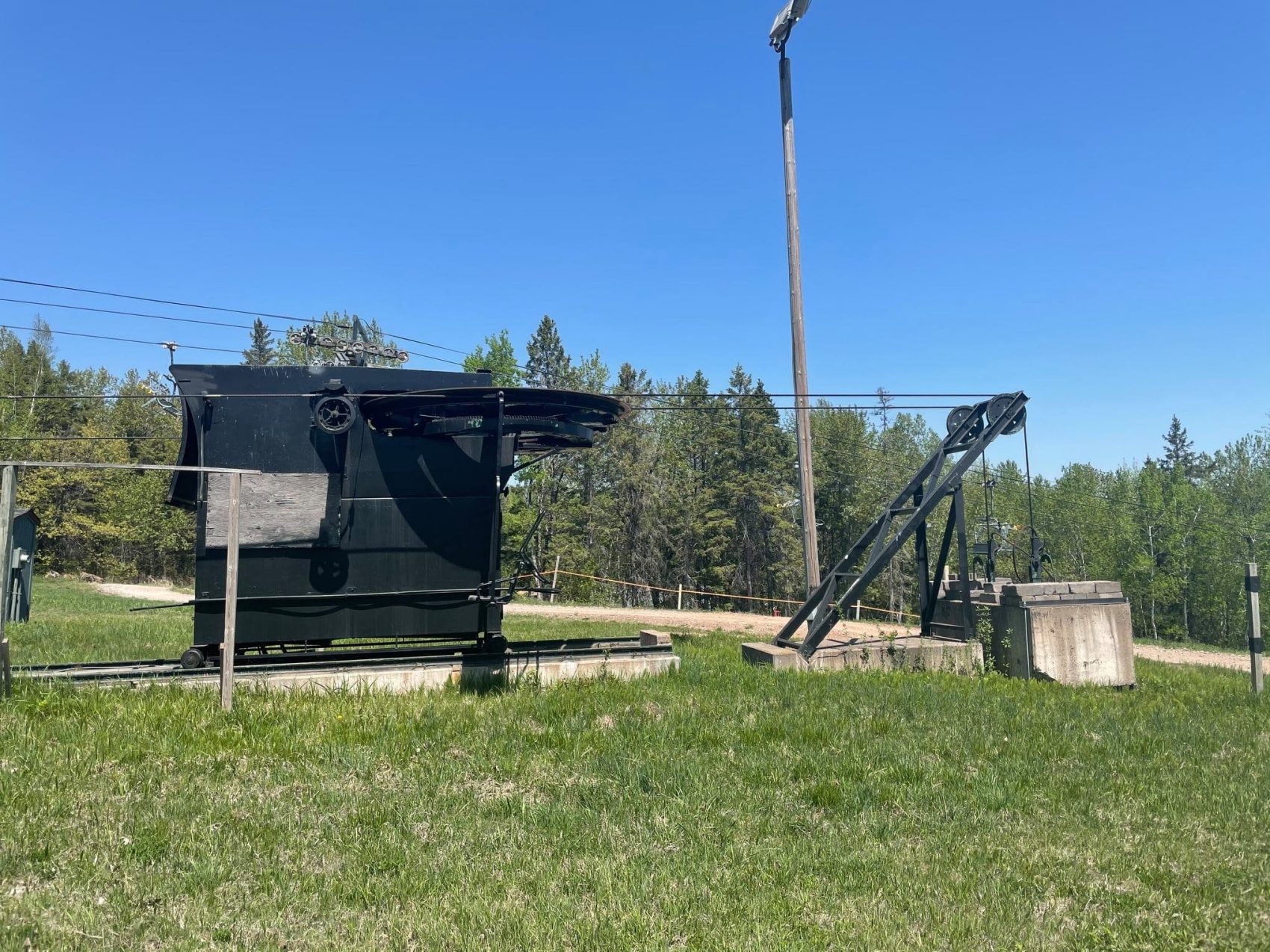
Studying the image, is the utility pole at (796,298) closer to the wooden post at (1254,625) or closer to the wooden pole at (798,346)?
the wooden pole at (798,346)

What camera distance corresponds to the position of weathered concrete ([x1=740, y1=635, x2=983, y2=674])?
441 inches

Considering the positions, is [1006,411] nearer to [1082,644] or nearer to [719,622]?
[1082,644]

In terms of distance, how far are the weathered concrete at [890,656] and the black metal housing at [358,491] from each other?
13.4 ft

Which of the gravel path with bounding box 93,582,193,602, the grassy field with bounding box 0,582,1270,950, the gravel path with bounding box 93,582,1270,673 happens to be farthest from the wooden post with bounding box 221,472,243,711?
the gravel path with bounding box 93,582,193,602

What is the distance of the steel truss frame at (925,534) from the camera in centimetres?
1138

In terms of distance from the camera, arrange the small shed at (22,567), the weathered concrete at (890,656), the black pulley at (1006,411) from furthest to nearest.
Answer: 1. the small shed at (22,567)
2. the black pulley at (1006,411)
3. the weathered concrete at (890,656)

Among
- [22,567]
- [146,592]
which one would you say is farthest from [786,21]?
[146,592]

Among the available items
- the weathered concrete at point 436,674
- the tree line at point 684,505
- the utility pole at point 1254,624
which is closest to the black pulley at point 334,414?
the weathered concrete at point 436,674

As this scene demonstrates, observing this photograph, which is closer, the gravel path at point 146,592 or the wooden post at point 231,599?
the wooden post at point 231,599

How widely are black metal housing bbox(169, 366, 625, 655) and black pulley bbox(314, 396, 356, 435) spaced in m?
0.02

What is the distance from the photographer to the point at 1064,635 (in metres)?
11.2

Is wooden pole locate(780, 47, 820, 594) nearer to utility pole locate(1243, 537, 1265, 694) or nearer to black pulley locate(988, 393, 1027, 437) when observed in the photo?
black pulley locate(988, 393, 1027, 437)

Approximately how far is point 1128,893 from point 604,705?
16.0 feet

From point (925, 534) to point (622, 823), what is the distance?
8.24m
